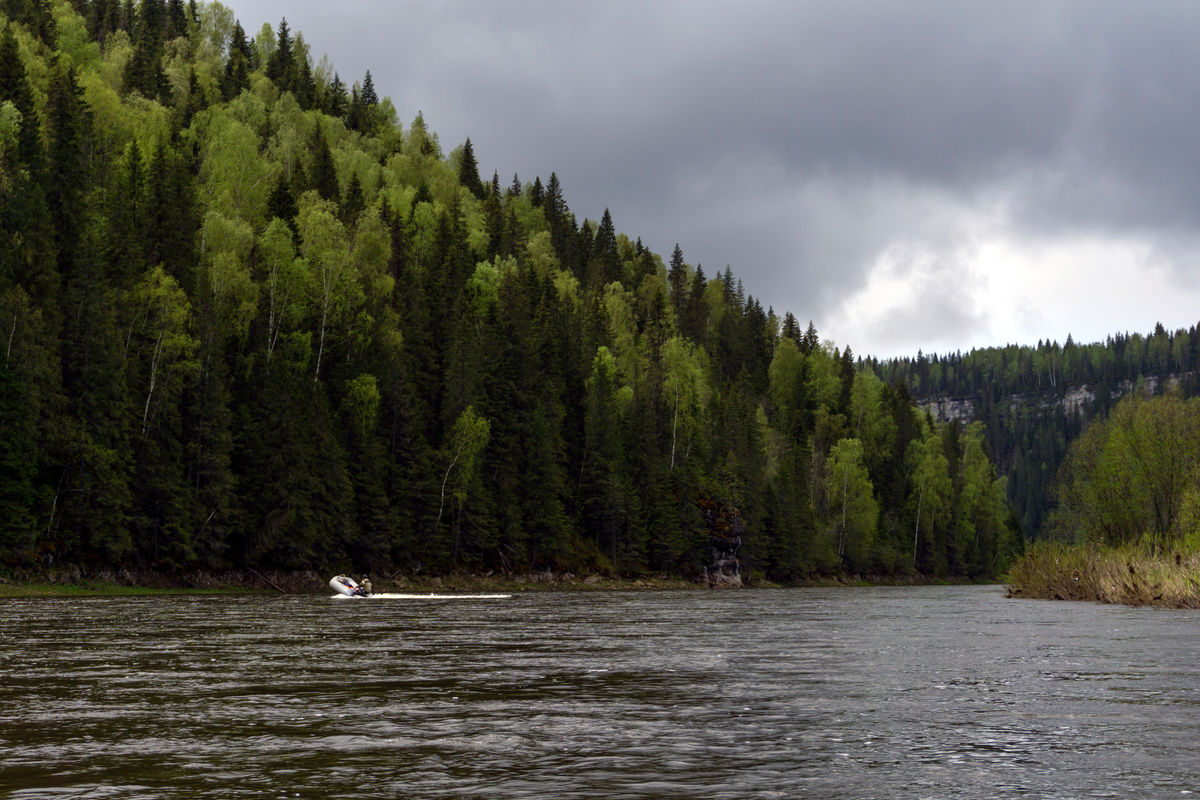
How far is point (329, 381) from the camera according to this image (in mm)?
90375

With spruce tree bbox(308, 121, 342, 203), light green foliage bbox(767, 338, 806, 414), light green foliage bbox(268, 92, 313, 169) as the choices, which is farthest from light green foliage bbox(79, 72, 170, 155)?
light green foliage bbox(767, 338, 806, 414)

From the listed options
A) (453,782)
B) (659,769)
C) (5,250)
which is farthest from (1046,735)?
(5,250)

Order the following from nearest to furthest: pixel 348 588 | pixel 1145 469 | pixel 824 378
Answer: pixel 348 588 < pixel 1145 469 < pixel 824 378

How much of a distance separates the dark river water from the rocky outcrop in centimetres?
8669

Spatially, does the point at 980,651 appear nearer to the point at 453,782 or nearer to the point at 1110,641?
the point at 1110,641

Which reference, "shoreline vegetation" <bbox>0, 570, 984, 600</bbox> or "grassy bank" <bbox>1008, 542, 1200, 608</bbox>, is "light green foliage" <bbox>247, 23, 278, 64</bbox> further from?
"grassy bank" <bbox>1008, 542, 1200, 608</bbox>

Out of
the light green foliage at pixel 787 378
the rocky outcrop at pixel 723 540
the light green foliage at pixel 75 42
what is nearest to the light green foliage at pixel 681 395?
the rocky outcrop at pixel 723 540

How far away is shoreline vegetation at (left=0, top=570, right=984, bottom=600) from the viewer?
199 feet

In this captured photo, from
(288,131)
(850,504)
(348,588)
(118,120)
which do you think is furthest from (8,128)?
(850,504)

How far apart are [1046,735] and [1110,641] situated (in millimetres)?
19444

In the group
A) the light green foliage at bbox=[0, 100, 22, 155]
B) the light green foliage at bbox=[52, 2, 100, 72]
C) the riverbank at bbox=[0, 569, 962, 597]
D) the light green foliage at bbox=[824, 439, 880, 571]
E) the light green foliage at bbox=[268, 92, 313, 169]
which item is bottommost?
the riverbank at bbox=[0, 569, 962, 597]

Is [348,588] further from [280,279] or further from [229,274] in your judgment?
[280,279]

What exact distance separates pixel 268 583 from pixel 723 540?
6115cm

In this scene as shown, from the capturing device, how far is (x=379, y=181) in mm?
141875
